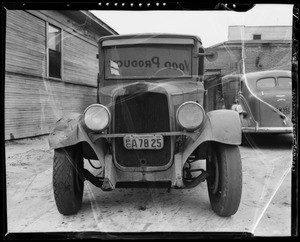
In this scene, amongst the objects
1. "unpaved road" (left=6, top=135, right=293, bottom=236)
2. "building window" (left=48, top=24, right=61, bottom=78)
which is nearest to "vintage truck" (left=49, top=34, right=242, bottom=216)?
→ "unpaved road" (left=6, top=135, right=293, bottom=236)

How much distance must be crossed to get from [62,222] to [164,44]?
7.05ft

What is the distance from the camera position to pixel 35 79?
6.67 m

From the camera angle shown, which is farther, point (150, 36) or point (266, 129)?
point (266, 129)

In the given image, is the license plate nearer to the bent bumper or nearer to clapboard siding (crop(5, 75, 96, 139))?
clapboard siding (crop(5, 75, 96, 139))

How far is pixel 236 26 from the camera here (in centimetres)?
223

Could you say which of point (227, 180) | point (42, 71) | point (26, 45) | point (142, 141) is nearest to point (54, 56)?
point (42, 71)

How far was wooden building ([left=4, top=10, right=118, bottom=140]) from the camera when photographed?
588 centimetres

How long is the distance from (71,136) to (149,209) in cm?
106

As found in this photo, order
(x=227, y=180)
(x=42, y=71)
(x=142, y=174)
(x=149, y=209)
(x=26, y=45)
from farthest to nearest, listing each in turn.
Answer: (x=42, y=71) < (x=26, y=45) < (x=149, y=209) < (x=142, y=174) < (x=227, y=180)

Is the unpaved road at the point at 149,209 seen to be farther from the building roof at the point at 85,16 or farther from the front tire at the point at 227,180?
the building roof at the point at 85,16

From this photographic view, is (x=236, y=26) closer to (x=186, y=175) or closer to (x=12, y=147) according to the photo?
(x=186, y=175)

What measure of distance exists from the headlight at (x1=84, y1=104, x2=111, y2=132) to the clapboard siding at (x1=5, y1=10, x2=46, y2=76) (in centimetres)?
380

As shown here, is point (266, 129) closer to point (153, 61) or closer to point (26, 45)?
point (153, 61)

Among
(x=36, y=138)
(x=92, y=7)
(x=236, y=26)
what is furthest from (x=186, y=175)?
(x=36, y=138)
